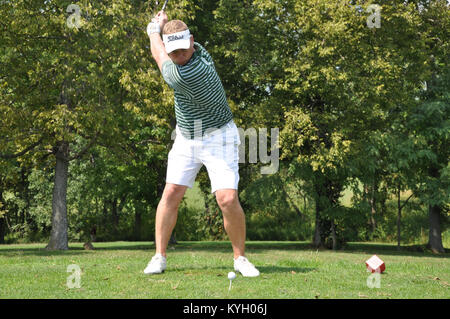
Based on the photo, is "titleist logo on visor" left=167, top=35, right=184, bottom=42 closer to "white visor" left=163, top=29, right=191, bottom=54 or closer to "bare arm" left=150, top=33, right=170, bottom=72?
"white visor" left=163, top=29, right=191, bottom=54

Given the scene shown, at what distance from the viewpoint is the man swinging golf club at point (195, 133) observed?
562 cm

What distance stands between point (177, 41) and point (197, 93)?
1.80 feet

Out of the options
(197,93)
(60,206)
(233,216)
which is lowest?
(60,206)

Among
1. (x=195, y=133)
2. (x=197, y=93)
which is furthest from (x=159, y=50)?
(x=195, y=133)

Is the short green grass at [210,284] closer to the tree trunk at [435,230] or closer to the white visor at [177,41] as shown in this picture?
the white visor at [177,41]

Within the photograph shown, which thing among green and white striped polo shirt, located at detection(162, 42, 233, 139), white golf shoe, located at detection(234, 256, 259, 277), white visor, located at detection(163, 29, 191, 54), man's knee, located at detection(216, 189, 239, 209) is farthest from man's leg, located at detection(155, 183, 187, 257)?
white visor, located at detection(163, 29, 191, 54)

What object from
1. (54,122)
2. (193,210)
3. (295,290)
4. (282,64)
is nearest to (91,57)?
(54,122)

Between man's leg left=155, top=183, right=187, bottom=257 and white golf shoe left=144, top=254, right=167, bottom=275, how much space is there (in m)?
0.08

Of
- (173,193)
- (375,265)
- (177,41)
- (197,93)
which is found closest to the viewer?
(177,41)

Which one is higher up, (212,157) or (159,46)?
(159,46)

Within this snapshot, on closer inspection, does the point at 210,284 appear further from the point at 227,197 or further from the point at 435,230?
the point at 435,230

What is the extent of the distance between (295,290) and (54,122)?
1584 centimetres

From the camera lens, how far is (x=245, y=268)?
5859 mm

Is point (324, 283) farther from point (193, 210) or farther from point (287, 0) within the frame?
point (193, 210)
